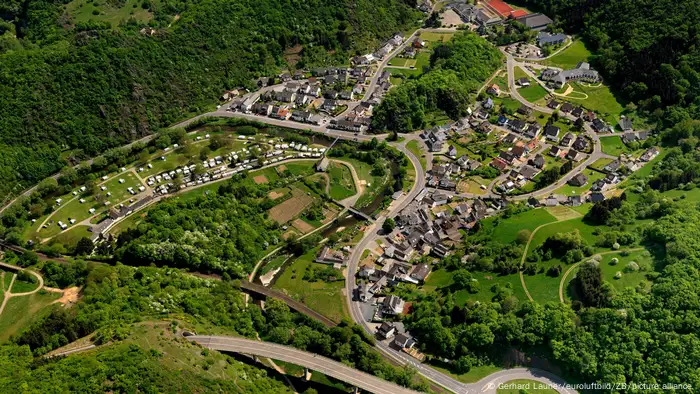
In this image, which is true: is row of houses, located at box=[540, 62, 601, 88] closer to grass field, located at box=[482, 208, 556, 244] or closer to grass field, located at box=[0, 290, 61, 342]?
grass field, located at box=[482, 208, 556, 244]

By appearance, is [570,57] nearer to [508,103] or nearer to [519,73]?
[519,73]

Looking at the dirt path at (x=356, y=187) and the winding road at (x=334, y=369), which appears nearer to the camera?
the winding road at (x=334, y=369)

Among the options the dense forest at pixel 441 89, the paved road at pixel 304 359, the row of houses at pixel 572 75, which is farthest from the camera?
the row of houses at pixel 572 75

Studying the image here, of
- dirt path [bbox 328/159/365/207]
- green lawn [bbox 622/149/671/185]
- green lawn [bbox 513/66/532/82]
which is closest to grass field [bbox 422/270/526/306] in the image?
dirt path [bbox 328/159/365/207]

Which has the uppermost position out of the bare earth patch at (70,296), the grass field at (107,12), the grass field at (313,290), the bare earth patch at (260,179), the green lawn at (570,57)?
the grass field at (107,12)

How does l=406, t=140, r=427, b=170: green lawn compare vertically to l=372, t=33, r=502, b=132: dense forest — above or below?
below

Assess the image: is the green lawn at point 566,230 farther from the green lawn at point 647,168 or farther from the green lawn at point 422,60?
the green lawn at point 422,60

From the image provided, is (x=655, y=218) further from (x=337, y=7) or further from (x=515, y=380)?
(x=337, y=7)

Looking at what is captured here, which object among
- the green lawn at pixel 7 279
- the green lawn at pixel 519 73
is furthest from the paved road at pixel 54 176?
the green lawn at pixel 519 73
